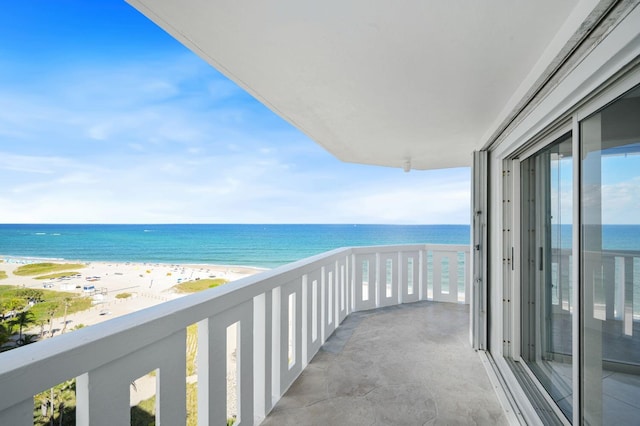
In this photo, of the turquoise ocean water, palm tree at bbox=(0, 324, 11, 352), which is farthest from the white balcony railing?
the turquoise ocean water

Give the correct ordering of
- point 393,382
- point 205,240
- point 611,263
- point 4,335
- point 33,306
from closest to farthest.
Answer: point 611,263
point 4,335
point 393,382
point 33,306
point 205,240

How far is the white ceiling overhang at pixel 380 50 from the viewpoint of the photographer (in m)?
1.06

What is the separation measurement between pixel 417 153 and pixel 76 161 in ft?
86.1

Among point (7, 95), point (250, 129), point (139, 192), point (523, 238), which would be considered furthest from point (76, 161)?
point (523, 238)

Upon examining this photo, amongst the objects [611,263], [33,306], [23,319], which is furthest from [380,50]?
[33,306]

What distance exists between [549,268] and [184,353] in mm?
2182

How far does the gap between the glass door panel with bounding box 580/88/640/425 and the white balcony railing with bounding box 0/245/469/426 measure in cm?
160

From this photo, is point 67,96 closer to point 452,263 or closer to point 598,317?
point 452,263

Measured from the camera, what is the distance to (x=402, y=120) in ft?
8.05

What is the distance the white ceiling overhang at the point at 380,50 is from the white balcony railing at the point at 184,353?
116 centimetres

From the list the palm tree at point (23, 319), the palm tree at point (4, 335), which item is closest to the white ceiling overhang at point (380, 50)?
the palm tree at point (4, 335)

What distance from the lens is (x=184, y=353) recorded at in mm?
1168

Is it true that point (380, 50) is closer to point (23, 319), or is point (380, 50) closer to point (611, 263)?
point (611, 263)

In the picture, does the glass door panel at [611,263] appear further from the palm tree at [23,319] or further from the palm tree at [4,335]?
the palm tree at [23,319]
